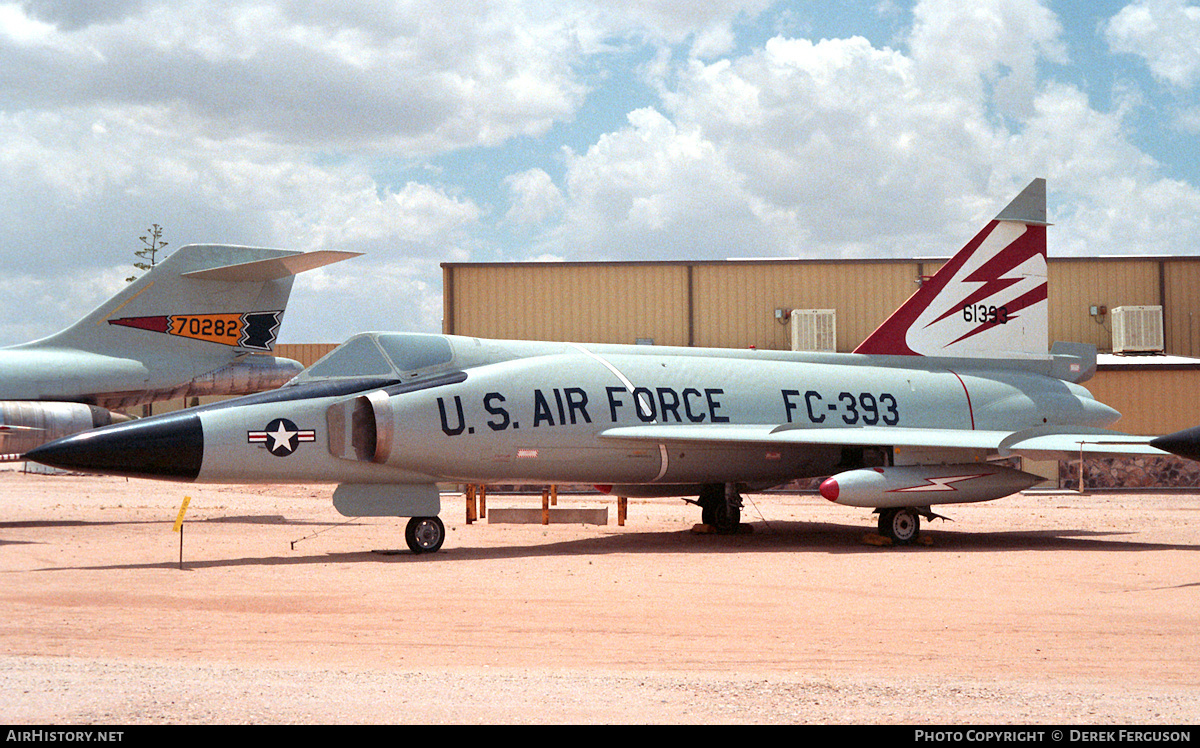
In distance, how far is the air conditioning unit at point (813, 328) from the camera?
30.0 meters

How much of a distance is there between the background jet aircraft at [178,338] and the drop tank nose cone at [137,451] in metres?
6.56

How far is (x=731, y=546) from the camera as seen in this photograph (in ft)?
48.5

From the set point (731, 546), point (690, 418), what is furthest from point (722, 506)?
point (690, 418)

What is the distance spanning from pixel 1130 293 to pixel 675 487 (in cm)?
2082

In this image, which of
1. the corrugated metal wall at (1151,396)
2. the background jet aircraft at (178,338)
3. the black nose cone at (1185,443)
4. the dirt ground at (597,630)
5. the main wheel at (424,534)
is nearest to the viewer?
the dirt ground at (597,630)

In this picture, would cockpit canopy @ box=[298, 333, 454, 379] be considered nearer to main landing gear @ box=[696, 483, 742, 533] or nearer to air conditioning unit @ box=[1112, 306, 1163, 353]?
main landing gear @ box=[696, 483, 742, 533]

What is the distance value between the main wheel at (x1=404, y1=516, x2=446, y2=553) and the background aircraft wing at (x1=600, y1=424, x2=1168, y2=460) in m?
2.49

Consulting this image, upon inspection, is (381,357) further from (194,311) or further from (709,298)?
(709,298)

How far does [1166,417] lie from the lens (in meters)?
28.4

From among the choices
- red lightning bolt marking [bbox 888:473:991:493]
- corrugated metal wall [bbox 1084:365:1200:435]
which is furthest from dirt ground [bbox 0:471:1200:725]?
corrugated metal wall [bbox 1084:365:1200:435]

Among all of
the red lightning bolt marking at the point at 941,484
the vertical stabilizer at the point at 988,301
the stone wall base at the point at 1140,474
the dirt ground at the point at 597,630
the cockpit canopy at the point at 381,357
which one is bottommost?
the stone wall base at the point at 1140,474

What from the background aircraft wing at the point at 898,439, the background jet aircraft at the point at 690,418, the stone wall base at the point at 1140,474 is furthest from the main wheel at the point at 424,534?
the stone wall base at the point at 1140,474

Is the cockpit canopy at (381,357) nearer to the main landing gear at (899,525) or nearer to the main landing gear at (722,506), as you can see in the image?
the main landing gear at (722,506)

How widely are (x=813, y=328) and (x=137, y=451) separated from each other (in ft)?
70.4
